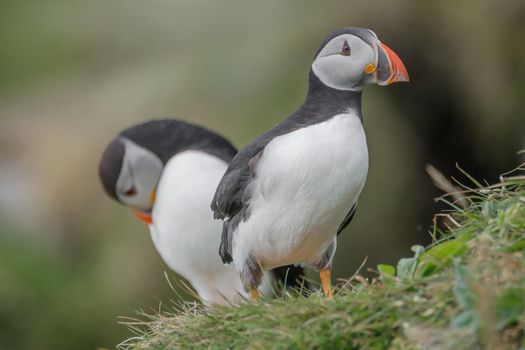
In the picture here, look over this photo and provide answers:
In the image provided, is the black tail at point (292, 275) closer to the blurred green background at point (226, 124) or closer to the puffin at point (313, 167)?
the puffin at point (313, 167)

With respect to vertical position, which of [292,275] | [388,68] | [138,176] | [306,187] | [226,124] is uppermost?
[388,68]

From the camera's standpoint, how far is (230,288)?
22.7 feet

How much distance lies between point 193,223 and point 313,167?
2498 millimetres

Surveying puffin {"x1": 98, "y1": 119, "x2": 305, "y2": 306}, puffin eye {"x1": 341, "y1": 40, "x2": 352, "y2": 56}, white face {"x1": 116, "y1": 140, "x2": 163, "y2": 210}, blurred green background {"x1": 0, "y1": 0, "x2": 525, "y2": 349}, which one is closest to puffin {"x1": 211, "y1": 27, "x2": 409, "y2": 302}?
puffin eye {"x1": 341, "y1": 40, "x2": 352, "y2": 56}

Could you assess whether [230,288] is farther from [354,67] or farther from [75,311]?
[75,311]

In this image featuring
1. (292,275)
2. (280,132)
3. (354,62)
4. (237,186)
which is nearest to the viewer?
(354,62)

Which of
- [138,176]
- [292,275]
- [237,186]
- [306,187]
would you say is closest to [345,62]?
[306,187]

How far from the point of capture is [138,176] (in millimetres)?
7090

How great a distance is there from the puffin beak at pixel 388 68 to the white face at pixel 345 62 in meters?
0.03

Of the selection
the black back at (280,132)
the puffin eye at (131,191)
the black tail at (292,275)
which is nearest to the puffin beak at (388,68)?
the black back at (280,132)

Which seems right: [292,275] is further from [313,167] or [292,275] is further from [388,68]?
[388,68]

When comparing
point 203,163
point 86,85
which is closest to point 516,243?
point 203,163

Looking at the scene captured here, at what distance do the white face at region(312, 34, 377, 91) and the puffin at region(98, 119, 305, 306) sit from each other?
208cm

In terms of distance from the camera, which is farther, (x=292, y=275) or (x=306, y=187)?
(x=292, y=275)
